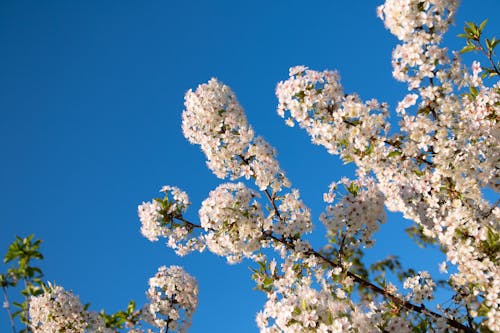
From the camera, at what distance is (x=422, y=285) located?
7.08 metres

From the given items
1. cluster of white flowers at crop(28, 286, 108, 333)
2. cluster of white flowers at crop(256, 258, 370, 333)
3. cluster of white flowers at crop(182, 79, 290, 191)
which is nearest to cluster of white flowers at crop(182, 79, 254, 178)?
cluster of white flowers at crop(182, 79, 290, 191)

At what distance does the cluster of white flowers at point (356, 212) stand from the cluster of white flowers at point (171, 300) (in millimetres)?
3444

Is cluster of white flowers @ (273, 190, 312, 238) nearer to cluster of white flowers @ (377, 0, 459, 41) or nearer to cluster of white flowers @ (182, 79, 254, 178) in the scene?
cluster of white flowers @ (182, 79, 254, 178)

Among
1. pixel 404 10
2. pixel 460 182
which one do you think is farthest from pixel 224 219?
pixel 404 10

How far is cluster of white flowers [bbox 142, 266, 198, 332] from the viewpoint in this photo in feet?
30.7

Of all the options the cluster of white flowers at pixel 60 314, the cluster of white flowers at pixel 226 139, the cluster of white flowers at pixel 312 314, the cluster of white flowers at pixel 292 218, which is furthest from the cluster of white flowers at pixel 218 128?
the cluster of white flowers at pixel 60 314

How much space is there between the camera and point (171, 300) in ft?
31.2

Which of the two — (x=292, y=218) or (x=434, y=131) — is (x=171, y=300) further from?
(x=434, y=131)

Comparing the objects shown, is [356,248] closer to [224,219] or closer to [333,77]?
[224,219]

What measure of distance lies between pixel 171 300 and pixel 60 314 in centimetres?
213

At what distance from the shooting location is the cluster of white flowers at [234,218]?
24.8ft

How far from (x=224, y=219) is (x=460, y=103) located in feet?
12.7

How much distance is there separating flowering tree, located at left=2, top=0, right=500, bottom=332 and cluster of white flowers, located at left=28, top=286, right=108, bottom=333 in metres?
2.39

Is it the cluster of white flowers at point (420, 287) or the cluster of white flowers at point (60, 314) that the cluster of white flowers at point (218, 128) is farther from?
the cluster of white flowers at point (60, 314)
